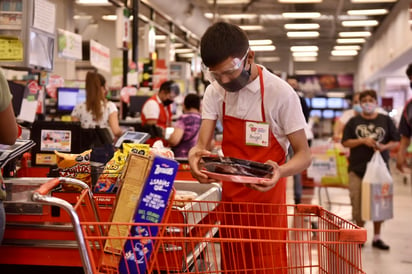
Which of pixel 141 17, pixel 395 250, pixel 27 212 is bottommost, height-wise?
pixel 395 250

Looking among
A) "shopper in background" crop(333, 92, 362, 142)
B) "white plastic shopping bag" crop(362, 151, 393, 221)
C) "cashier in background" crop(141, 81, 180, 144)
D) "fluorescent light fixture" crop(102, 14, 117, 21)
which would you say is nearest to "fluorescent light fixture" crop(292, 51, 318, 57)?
"fluorescent light fixture" crop(102, 14, 117, 21)

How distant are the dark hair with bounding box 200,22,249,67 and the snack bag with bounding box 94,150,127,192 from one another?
2.76 ft

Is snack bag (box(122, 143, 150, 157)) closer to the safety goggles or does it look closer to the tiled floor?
the safety goggles

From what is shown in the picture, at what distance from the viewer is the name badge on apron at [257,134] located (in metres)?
2.62

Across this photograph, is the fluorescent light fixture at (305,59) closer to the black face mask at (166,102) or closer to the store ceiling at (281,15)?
the store ceiling at (281,15)

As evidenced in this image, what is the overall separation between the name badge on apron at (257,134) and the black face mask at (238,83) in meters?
0.16

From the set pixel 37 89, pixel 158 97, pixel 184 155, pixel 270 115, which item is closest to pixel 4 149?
pixel 270 115

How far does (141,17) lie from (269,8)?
246 inches

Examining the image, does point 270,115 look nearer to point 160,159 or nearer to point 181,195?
point 160,159

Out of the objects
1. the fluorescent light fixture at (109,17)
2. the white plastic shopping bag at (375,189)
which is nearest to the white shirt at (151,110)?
the white plastic shopping bag at (375,189)

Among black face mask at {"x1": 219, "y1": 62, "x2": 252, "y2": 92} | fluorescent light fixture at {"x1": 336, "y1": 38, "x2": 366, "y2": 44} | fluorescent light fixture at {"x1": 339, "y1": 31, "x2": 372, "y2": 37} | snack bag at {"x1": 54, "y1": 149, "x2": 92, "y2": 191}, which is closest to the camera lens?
black face mask at {"x1": 219, "y1": 62, "x2": 252, "y2": 92}

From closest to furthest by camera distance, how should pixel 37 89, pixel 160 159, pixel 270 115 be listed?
pixel 160 159 < pixel 270 115 < pixel 37 89

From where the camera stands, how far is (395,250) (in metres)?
6.77

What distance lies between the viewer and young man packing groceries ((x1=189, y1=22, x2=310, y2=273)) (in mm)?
2434
